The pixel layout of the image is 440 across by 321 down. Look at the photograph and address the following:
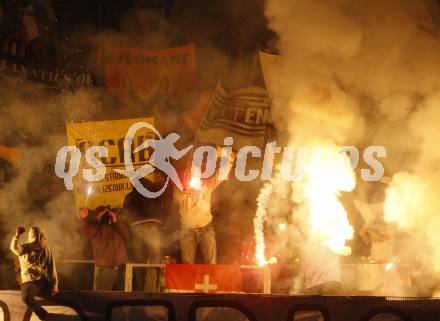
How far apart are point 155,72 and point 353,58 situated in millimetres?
2811

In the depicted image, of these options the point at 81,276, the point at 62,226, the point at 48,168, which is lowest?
the point at 81,276

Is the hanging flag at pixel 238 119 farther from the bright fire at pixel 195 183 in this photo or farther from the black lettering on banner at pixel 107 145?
the black lettering on banner at pixel 107 145

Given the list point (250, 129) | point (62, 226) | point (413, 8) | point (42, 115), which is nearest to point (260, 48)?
point (250, 129)

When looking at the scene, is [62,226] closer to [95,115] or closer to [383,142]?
[95,115]

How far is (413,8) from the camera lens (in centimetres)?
759

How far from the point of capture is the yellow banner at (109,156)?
26.9ft

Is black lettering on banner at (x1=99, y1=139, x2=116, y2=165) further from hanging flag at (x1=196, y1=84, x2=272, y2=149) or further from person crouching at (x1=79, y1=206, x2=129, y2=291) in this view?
hanging flag at (x1=196, y1=84, x2=272, y2=149)

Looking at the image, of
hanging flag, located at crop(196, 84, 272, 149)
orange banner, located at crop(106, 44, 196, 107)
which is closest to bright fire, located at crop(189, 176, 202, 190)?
hanging flag, located at crop(196, 84, 272, 149)

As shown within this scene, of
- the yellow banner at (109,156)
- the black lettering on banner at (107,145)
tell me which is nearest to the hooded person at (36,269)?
the yellow banner at (109,156)

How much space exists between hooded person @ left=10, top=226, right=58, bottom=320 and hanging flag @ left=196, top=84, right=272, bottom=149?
10.8 ft

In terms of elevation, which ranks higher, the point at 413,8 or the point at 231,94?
the point at 413,8

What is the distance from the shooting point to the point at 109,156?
8297 mm

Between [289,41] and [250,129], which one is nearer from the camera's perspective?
[289,41]

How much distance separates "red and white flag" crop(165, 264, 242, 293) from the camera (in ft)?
22.4
